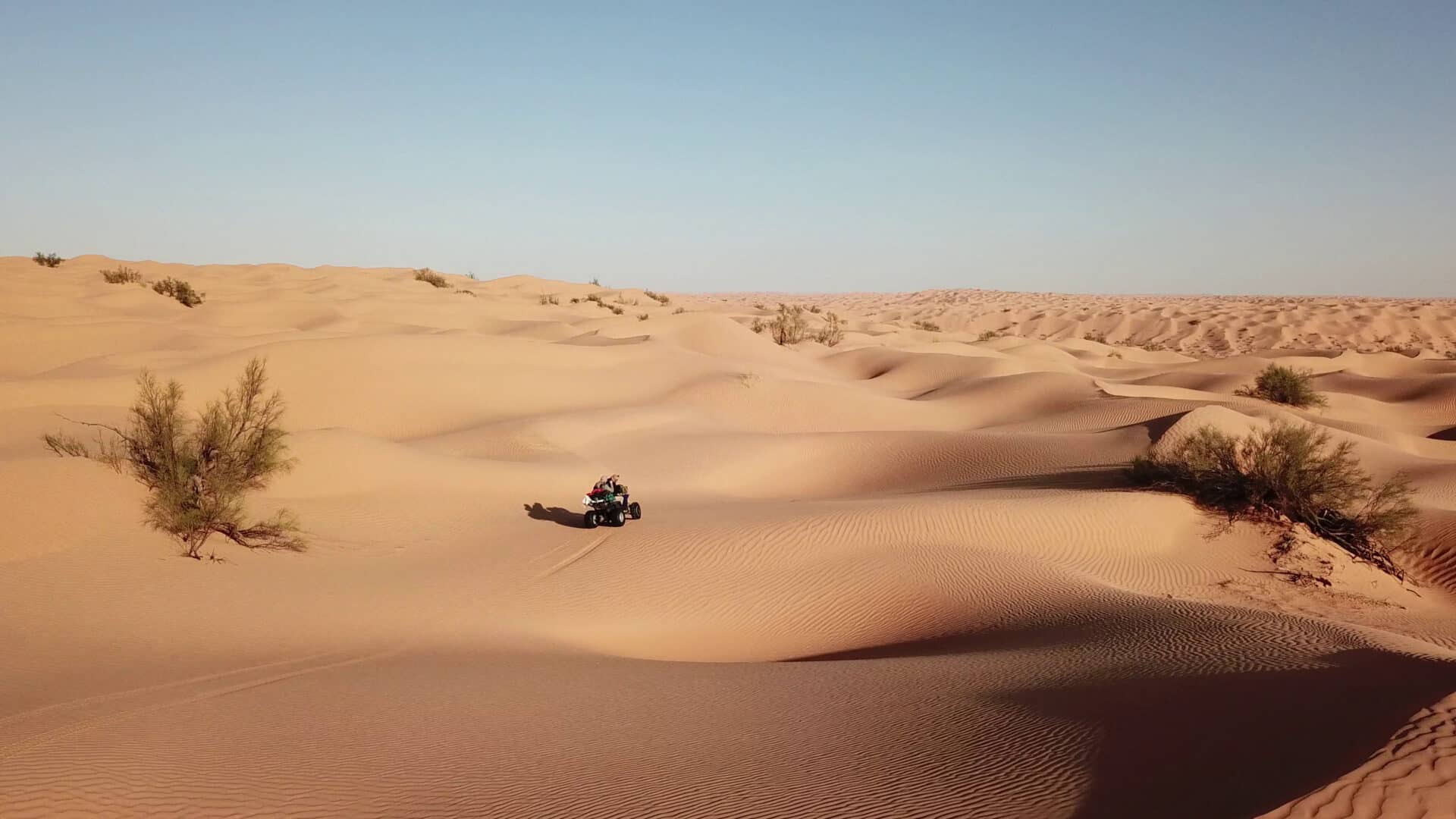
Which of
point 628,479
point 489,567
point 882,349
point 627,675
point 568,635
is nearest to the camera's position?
point 627,675

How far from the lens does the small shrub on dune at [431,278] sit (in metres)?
52.1

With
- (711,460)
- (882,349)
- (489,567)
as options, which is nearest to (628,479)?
(711,460)

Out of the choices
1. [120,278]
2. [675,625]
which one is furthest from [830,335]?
[675,625]

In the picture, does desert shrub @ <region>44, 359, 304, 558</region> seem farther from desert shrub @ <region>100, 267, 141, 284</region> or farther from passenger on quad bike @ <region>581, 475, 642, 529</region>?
desert shrub @ <region>100, 267, 141, 284</region>

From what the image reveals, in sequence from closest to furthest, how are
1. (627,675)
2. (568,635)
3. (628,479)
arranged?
1. (627,675)
2. (568,635)
3. (628,479)

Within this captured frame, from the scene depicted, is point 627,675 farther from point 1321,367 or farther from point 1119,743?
point 1321,367

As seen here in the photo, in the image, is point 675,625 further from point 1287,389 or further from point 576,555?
point 1287,389

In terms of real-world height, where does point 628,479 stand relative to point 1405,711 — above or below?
below

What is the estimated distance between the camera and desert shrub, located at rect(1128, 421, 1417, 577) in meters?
12.6

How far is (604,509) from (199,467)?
5.08 m

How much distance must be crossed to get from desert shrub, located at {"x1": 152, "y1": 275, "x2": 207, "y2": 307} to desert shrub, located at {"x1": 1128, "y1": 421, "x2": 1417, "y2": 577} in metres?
33.7

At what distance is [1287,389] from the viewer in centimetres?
2681

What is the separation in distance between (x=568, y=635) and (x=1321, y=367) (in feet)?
121

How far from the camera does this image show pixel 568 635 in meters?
8.86
